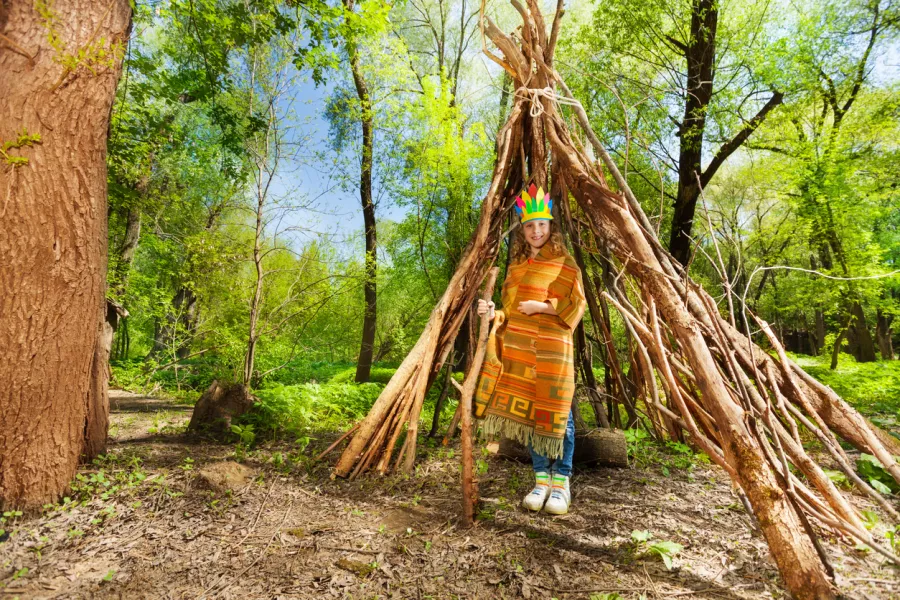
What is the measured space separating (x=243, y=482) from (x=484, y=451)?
1820 mm

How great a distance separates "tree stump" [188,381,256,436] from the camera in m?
3.48

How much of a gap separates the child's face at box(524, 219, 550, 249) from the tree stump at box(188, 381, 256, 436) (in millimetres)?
3032

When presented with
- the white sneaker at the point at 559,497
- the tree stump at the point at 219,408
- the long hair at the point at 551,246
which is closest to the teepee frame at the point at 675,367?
the long hair at the point at 551,246

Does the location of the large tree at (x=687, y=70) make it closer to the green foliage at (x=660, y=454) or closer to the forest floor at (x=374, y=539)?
the green foliage at (x=660, y=454)

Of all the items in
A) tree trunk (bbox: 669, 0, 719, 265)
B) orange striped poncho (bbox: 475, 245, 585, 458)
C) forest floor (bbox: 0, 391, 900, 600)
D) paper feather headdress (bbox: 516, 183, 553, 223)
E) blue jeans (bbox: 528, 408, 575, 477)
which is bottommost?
forest floor (bbox: 0, 391, 900, 600)

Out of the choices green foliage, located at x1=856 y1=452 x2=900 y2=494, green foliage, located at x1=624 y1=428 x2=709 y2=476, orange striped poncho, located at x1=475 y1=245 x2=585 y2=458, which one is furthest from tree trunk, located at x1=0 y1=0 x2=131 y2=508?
green foliage, located at x1=856 y1=452 x2=900 y2=494

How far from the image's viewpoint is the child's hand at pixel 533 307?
2.23m

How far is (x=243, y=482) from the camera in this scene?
103 inches

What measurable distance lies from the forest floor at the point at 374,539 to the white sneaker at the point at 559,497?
0.23 feet

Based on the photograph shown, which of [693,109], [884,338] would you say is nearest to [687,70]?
[693,109]

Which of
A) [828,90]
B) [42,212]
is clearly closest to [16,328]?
[42,212]

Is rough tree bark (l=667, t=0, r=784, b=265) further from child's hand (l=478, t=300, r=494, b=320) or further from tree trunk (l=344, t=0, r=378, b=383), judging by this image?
tree trunk (l=344, t=0, r=378, b=383)

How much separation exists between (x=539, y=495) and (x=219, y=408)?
115 inches

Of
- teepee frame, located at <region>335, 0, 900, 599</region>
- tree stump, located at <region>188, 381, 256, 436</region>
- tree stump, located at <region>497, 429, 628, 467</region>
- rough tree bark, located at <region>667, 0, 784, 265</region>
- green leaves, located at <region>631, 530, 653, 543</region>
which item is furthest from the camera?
rough tree bark, located at <region>667, 0, 784, 265</region>
